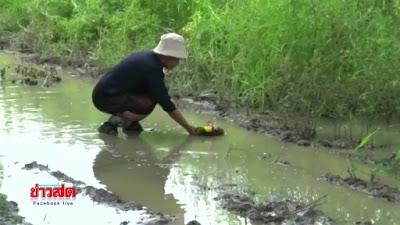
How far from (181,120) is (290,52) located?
1.52 m

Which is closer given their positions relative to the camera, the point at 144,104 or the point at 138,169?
the point at 138,169

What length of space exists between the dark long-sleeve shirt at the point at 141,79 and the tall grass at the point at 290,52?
135cm

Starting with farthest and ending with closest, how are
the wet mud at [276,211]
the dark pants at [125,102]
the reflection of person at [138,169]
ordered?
the dark pants at [125,102] < the reflection of person at [138,169] < the wet mud at [276,211]

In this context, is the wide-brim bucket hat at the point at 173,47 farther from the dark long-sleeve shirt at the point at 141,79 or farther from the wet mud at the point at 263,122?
the wet mud at the point at 263,122

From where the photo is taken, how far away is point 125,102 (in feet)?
23.1

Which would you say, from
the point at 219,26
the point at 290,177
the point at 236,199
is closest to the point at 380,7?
the point at 219,26

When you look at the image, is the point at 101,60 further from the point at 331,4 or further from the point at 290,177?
the point at 290,177

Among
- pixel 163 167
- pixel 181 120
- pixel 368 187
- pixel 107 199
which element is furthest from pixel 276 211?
pixel 181 120

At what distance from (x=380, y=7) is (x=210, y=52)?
2091 millimetres

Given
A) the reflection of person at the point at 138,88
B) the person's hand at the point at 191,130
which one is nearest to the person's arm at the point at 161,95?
the reflection of person at the point at 138,88

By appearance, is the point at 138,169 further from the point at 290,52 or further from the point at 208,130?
the point at 290,52

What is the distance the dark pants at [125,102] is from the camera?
7.05 meters

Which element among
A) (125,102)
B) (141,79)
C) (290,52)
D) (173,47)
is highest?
(173,47)

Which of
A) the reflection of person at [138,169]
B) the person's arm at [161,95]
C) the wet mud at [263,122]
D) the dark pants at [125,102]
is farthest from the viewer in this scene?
the dark pants at [125,102]
